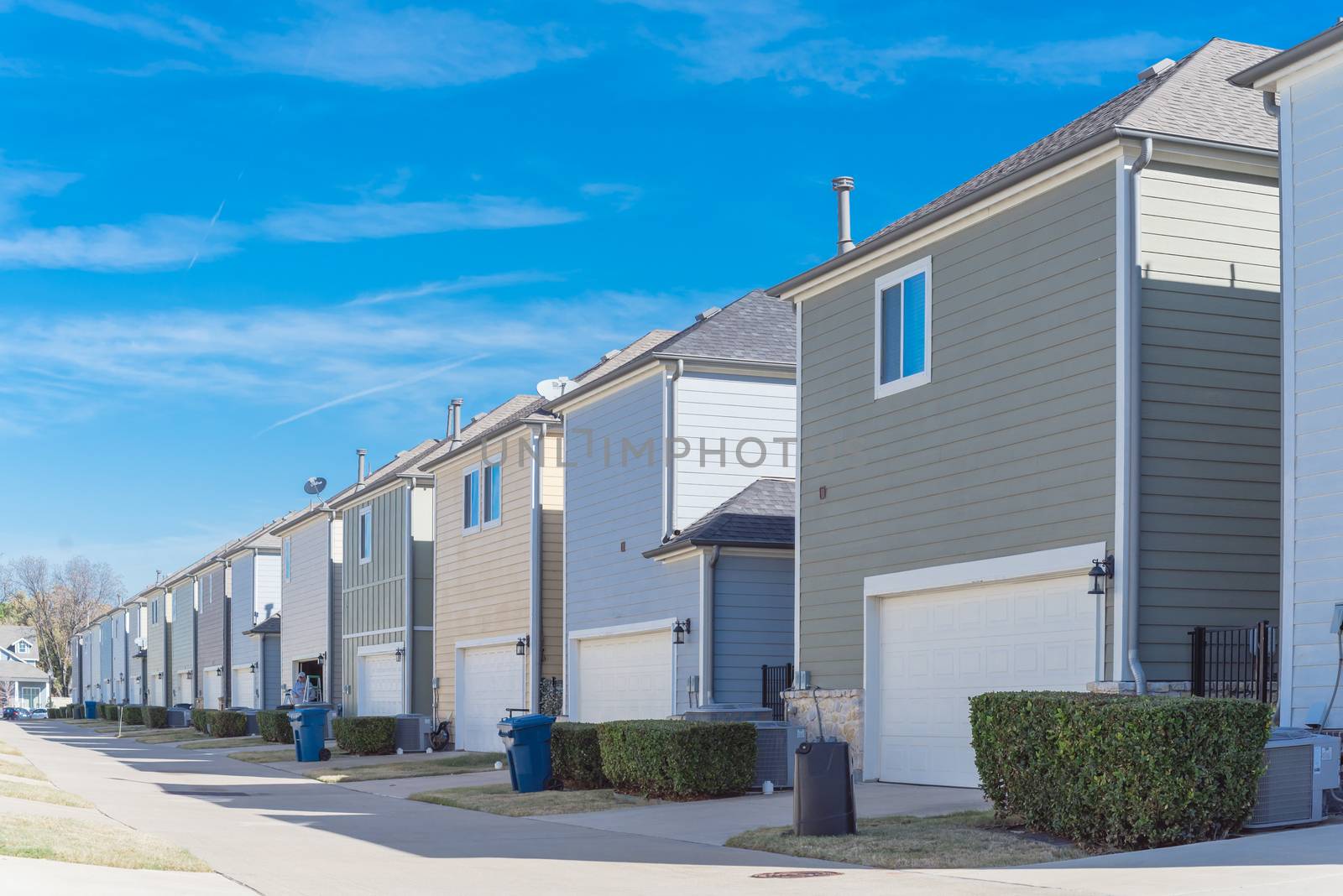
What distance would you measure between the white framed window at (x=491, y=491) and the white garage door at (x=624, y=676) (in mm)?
5439

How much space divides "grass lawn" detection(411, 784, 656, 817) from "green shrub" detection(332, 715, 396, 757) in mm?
11891

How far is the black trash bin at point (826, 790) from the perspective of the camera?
496 inches

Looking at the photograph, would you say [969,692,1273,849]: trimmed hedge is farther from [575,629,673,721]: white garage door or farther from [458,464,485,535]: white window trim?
[458,464,485,535]: white window trim

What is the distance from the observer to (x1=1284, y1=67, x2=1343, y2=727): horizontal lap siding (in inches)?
483

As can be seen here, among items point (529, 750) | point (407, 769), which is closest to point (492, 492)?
point (407, 769)

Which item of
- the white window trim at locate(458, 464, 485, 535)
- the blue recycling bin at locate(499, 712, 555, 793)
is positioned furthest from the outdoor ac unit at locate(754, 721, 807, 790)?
the white window trim at locate(458, 464, 485, 535)

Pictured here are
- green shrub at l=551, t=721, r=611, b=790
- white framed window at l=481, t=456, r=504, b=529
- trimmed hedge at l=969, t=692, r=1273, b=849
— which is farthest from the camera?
white framed window at l=481, t=456, r=504, b=529

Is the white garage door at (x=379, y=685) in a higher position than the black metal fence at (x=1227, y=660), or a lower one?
lower

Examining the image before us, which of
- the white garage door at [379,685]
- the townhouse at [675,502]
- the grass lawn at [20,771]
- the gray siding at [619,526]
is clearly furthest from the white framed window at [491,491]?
the grass lawn at [20,771]

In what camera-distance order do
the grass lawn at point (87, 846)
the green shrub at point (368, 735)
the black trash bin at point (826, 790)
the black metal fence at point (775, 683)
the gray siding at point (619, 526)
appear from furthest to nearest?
the green shrub at point (368, 735), the gray siding at point (619, 526), the black metal fence at point (775, 683), the black trash bin at point (826, 790), the grass lawn at point (87, 846)

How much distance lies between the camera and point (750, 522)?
74.2 feet

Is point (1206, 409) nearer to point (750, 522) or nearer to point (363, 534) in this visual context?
point (750, 522)

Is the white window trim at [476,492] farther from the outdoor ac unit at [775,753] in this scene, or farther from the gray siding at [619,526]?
the outdoor ac unit at [775,753]

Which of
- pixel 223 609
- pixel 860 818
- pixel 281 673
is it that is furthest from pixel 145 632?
pixel 860 818
